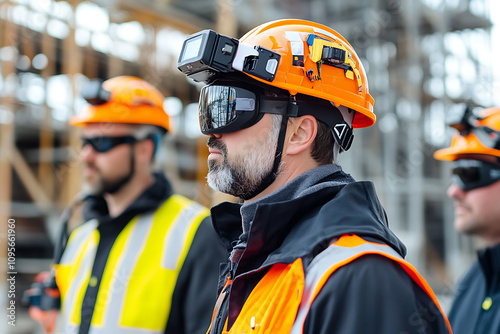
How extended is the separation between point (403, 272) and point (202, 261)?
1.47 m

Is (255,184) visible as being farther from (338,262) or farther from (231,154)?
(338,262)

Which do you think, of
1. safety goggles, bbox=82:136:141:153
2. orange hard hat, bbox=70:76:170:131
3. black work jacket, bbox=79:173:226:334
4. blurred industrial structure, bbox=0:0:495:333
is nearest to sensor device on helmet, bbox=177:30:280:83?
black work jacket, bbox=79:173:226:334

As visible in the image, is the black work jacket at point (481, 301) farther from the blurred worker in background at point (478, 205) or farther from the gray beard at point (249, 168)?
the gray beard at point (249, 168)

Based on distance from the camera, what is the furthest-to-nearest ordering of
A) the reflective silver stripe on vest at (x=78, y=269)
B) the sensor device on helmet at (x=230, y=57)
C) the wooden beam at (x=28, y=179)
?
1. the wooden beam at (x=28, y=179)
2. the reflective silver stripe on vest at (x=78, y=269)
3. the sensor device on helmet at (x=230, y=57)

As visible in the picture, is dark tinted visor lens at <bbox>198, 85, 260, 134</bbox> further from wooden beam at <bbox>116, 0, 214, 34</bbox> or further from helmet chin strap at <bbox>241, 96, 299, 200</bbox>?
wooden beam at <bbox>116, 0, 214, 34</bbox>

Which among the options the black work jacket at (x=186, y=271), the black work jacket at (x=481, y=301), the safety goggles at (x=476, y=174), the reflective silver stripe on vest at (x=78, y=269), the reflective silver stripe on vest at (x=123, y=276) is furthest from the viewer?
the safety goggles at (x=476, y=174)

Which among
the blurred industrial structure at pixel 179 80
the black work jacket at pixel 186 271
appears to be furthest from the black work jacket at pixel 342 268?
the blurred industrial structure at pixel 179 80

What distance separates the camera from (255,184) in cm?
164

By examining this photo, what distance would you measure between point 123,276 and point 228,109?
4.56 ft

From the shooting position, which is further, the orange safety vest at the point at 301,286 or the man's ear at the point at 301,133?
the man's ear at the point at 301,133

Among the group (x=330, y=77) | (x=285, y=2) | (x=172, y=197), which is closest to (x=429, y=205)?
(x=285, y=2)

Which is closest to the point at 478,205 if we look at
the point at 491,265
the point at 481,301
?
the point at 491,265

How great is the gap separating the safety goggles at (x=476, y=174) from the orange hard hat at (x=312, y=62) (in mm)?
1615

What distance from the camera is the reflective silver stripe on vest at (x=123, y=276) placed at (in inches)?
99.0
